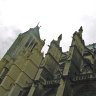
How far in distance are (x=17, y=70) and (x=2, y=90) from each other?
122 inches

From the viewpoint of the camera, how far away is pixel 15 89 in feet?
81.2

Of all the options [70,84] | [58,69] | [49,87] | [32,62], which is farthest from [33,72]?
[70,84]

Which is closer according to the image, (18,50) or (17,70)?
(17,70)

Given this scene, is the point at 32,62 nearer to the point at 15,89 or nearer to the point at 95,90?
the point at 15,89

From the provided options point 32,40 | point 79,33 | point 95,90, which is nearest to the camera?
point 95,90

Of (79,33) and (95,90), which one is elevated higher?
(79,33)

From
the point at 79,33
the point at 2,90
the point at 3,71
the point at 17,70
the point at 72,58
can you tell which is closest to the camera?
the point at 72,58

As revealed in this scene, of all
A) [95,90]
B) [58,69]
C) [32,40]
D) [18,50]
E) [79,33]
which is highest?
[32,40]

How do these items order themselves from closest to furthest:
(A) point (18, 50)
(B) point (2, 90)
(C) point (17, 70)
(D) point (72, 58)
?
(D) point (72, 58) < (B) point (2, 90) < (C) point (17, 70) < (A) point (18, 50)

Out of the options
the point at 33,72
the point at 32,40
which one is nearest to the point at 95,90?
the point at 33,72

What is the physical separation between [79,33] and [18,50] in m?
15.3

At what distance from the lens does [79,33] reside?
2339 cm

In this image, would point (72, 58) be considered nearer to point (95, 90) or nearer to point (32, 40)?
point (95, 90)

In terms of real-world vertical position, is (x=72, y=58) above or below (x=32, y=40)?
below
